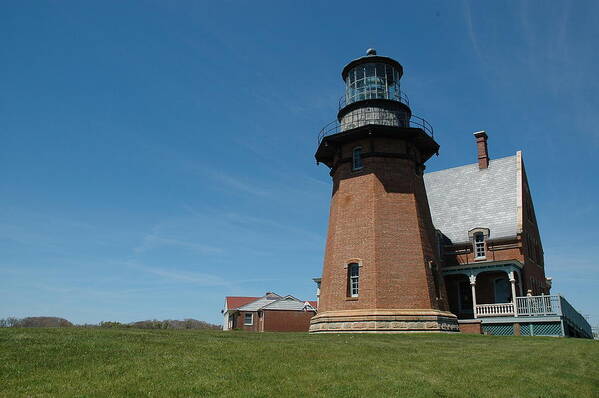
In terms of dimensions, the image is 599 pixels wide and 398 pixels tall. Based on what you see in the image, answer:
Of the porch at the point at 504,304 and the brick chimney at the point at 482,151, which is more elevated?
the brick chimney at the point at 482,151

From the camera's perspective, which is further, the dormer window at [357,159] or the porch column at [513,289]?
the dormer window at [357,159]

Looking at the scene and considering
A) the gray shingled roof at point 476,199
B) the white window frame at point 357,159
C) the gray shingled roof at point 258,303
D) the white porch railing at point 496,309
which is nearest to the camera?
the white porch railing at point 496,309

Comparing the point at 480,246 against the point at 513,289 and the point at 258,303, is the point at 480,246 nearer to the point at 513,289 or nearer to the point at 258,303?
the point at 513,289

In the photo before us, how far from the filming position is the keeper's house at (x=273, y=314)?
48.5 metres

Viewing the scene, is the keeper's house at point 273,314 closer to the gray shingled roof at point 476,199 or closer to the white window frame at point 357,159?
the gray shingled roof at point 476,199

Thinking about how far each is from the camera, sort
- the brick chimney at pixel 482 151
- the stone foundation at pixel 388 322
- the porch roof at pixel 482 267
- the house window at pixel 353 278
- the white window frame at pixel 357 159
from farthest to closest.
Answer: the brick chimney at pixel 482 151 → the white window frame at pixel 357 159 → the porch roof at pixel 482 267 → the house window at pixel 353 278 → the stone foundation at pixel 388 322

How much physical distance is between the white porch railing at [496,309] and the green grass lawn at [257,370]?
446 inches

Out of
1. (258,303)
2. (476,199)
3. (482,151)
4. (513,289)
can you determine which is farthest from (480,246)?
(258,303)

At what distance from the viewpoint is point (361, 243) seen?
23609mm

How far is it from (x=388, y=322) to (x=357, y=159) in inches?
330

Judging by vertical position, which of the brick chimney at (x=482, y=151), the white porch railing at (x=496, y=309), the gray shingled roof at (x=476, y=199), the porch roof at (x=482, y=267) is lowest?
the white porch railing at (x=496, y=309)

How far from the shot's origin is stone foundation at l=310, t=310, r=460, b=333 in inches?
863

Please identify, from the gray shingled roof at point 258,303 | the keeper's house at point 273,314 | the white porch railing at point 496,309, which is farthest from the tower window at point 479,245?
the gray shingled roof at point 258,303

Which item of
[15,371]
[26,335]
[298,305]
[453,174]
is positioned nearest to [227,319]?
[298,305]
